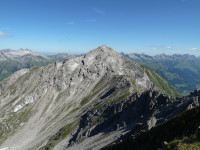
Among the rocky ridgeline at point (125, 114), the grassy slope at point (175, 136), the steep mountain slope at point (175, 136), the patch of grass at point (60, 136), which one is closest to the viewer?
the steep mountain slope at point (175, 136)

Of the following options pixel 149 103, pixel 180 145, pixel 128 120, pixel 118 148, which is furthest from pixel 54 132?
pixel 180 145

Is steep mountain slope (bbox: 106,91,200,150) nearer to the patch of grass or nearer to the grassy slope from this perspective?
the grassy slope

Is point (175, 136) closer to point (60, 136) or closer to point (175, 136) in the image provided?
point (175, 136)

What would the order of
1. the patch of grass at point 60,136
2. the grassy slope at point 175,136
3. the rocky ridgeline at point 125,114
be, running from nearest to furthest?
the grassy slope at point 175,136 → the rocky ridgeline at point 125,114 → the patch of grass at point 60,136

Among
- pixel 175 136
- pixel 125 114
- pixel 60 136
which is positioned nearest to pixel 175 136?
pixel 175 136

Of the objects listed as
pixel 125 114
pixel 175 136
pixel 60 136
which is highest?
pixel 175 136

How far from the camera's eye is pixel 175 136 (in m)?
31.0

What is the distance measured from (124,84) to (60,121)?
7931 cm

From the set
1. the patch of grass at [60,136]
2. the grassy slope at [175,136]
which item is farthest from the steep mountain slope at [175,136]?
the patch of grass at [60,136]

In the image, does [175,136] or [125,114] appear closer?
[175,136]

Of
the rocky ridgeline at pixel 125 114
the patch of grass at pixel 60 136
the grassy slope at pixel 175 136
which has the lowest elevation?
the patch of grass at pixel 60 136

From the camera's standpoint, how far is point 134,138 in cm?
4009

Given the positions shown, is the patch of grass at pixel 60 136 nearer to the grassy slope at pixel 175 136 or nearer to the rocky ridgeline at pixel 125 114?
the rocky ridgeline at pixel 125 114

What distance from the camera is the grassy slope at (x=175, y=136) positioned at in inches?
1009
